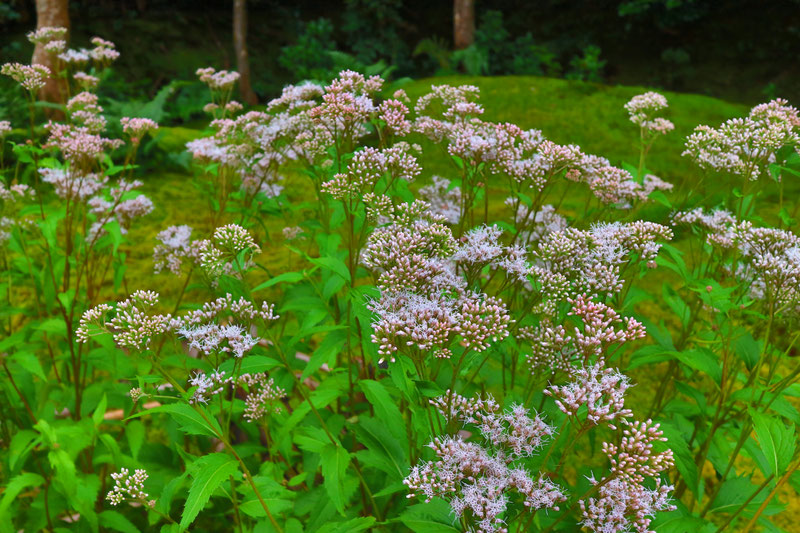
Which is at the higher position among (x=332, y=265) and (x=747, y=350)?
(x=332, y=265)

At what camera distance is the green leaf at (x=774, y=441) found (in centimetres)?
168

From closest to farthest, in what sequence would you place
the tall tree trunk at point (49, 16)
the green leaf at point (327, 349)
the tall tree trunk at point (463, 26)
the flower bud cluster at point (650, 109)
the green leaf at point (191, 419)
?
the green leaf at point (191, 419)
the green leaf at point (327, 349)
the flower bud cluster at point (650, 109)
the tall tree trunk at point (49, 16)
the tall tree trunk at point (463, 26)

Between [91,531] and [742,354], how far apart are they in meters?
2.90

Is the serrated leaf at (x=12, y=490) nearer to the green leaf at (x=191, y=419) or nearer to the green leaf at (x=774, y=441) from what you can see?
the green leaf at (x=191, y=419)

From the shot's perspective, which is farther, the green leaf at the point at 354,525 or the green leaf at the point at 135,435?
the green leaf at the point at 135,435

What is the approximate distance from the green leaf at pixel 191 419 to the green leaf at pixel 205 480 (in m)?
0.08

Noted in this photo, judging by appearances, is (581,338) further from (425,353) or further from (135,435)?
(135,435)

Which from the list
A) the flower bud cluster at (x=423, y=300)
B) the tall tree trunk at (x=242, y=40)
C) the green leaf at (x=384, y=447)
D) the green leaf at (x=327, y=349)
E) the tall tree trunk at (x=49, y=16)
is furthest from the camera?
the tall tree trunk at (x=242, y=40)

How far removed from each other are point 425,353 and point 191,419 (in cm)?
74

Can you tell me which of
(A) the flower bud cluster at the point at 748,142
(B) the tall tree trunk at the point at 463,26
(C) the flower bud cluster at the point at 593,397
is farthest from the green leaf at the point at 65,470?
(B) the tall tree trunk at the point at 463,26

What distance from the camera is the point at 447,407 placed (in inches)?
61.3

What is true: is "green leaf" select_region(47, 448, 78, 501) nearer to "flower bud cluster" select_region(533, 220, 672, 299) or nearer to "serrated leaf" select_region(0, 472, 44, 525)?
"serrated leaf" select_region(0, 472, 44, 525)

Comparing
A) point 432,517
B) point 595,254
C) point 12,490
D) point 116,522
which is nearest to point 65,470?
point 12,490

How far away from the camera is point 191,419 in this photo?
169 cm
